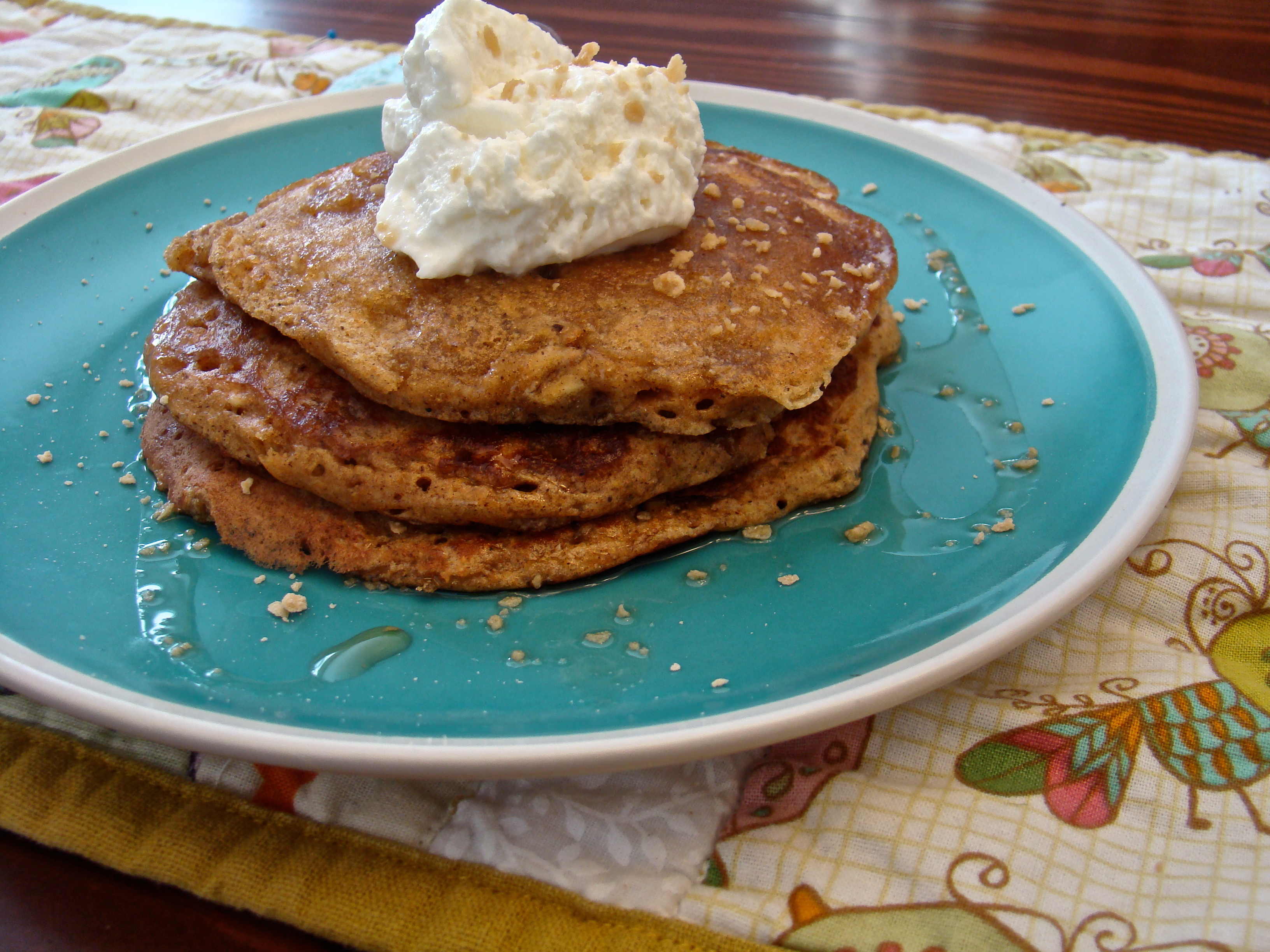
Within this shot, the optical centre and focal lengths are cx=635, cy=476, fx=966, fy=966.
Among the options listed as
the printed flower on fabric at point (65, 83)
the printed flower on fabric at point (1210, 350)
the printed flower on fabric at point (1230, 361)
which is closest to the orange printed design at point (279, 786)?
the printed flower on fabric at point (1230, 361)

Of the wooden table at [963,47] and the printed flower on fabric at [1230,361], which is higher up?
the wooden table at [963,47]

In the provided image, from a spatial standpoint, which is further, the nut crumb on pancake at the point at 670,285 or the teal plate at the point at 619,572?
the nut crumb on pancake at the point at 670,285

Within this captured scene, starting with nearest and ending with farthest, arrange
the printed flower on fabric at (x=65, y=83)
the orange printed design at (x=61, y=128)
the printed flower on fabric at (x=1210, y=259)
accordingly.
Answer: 1. the printed flower on fabric at (x=1210, y=259)
2. the orange printed design at (x=61, y=128)
3. the printed flower on fabric at (x=65, y=83)

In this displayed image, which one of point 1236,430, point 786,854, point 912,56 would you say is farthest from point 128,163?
point 912,56

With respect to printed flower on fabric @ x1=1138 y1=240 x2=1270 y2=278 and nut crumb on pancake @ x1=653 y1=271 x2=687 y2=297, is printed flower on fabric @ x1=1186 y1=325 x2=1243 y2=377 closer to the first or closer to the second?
printed flower on fabric @ x1=1138 y1=240 x2=1270 y2=278

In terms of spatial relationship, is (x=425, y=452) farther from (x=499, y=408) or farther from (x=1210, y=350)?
(x=1210, y=350)

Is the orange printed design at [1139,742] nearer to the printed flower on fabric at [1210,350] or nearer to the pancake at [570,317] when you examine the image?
the pancake at [570,317]

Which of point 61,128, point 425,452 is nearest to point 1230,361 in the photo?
point 425,452
